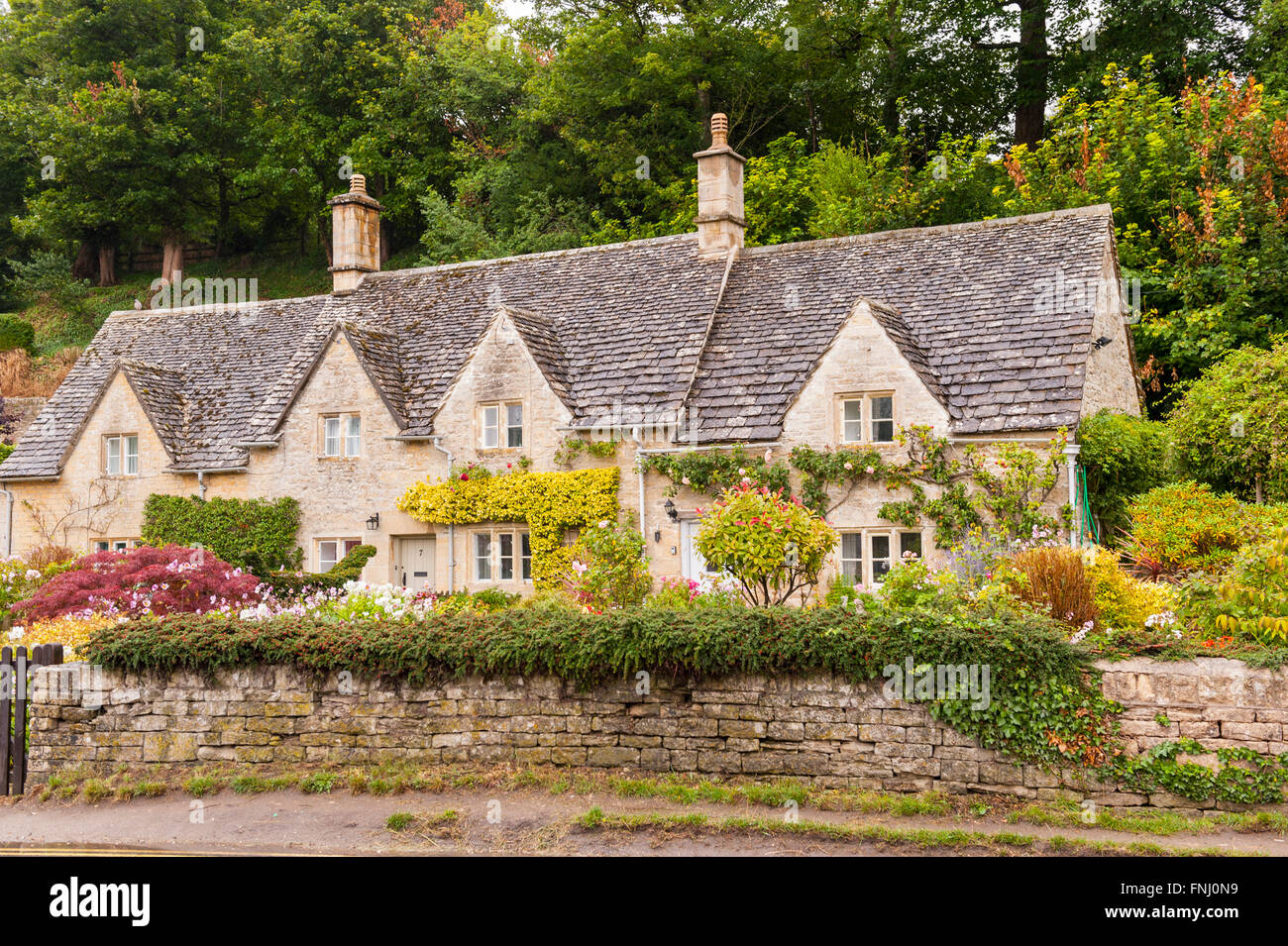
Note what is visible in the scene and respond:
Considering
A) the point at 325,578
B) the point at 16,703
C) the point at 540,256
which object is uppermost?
the point at 540,256

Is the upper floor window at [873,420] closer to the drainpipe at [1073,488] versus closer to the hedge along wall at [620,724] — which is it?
the drainpipe at [1073,488]

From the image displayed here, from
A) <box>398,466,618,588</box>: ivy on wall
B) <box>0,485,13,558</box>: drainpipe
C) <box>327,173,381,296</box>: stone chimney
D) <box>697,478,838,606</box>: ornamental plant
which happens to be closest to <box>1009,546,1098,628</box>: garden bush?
<box>697,478,838,606</box>: ornamental plant

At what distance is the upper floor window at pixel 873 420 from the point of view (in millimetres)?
19438

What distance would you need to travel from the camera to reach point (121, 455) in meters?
26.2

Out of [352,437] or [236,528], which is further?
[236,528]

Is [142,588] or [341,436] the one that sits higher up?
[341,436]

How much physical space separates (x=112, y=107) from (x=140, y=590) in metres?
34.9

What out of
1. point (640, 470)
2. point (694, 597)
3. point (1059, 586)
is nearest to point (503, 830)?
point (694, 597)

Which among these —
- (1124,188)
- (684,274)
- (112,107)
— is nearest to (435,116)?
(112,107)

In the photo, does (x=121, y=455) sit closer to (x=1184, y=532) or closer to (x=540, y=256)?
(x=540, y=256)

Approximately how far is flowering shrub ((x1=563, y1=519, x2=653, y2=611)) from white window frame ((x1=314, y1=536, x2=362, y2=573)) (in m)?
5.75

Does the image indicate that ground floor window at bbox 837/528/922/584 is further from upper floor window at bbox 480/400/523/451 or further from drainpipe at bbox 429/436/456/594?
drainpipe at bbox 429/436/456/594

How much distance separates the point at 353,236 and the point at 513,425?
9.85 metres

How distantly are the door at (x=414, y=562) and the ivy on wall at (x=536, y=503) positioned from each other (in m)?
0.75
